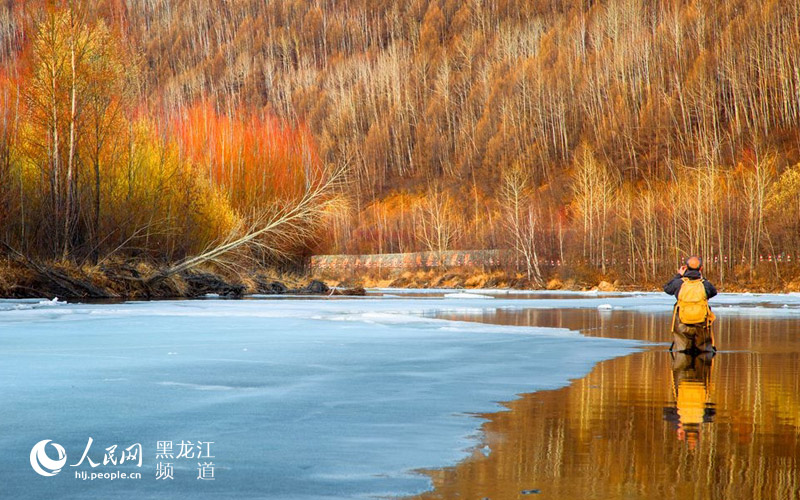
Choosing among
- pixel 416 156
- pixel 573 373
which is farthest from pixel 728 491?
pixel 416 156

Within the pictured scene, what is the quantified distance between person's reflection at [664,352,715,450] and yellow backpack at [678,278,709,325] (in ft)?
1.34

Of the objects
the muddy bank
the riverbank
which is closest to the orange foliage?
the muddy bank

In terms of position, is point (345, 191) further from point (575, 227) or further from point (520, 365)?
point (575, 227)

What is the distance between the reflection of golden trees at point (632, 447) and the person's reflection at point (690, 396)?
55mm

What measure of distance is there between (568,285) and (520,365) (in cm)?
3289

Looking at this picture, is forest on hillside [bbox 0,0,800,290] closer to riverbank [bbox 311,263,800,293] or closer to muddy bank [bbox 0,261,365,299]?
muddy bank [bbox 0,261,365,299]

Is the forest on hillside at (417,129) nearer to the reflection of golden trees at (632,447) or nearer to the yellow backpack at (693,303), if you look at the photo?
the yellow backpack at (693,303)

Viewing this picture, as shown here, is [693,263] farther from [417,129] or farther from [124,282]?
[417,129]

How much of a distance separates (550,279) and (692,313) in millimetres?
32101

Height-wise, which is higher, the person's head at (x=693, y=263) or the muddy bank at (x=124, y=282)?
the person's head at (x=693, y=263)

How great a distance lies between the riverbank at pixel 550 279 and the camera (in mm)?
35250

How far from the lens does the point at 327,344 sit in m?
9.18

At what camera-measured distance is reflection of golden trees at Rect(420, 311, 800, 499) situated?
136 inches

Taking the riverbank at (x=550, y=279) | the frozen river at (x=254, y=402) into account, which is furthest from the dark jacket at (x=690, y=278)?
the riverbank at (x=550, y=279)
